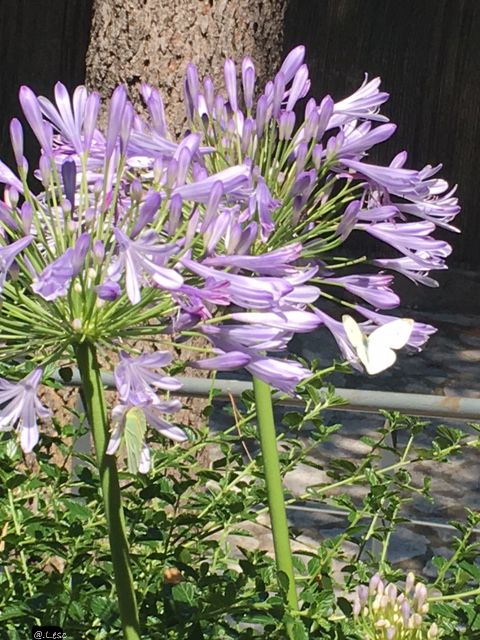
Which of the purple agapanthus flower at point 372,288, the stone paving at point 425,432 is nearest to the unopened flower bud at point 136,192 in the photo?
the purple agapanthus flower at point 372,288

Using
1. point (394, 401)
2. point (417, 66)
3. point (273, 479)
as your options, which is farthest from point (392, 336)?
point (417, 66)

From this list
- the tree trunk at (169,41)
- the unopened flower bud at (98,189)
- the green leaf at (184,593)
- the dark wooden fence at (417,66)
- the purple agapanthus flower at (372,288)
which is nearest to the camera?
the unopened flower bud at (98,189)

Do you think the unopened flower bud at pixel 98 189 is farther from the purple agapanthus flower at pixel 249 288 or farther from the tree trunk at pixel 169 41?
the tree trunk at pixel 169 41

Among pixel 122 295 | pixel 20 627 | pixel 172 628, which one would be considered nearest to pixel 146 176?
pixel 122 295

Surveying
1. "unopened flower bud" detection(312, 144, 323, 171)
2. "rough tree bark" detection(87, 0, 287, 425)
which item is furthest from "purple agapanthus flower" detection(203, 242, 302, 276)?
"rough tree bark" detection(87, 0, 287, 425)

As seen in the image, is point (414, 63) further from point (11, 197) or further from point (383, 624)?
point (11, 197)

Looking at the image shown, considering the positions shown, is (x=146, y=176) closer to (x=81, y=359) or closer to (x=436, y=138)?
(x=81, y=359)

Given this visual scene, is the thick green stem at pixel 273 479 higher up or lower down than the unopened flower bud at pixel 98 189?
lower down
